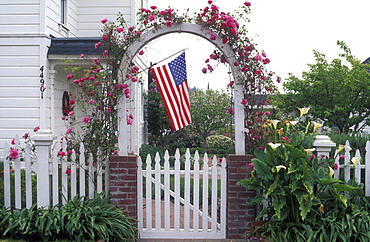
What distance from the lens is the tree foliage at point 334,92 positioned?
1267cm

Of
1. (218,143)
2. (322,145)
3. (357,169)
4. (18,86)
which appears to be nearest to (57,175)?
(322,145)

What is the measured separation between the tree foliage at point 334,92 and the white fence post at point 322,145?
7624mm

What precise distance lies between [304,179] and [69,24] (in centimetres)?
792

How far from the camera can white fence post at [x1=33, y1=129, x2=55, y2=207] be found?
15.6 feet

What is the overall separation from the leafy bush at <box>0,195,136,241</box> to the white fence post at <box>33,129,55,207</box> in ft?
0.52

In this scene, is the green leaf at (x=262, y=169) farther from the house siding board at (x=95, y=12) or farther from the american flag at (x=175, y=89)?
the house siding board at (x=95, y=12)

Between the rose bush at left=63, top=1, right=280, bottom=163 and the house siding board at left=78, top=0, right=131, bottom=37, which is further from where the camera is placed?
the house siding board at left=78, top=0, right=131, bottom=37

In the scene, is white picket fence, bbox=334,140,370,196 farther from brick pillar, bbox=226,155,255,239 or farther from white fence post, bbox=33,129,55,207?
white fence post, bbox=33,129,55,207

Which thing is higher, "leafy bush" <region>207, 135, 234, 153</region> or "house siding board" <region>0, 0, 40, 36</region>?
"house siding board" <region>0, 0, 40, 36</region>

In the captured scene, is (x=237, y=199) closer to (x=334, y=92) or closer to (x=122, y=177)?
(x=122, y=177)

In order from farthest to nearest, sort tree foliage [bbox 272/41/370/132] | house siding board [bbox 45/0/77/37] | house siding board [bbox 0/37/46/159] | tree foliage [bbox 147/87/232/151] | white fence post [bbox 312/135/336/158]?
→ 1. tree foliage [bbox 147/87/232/151]
2. tree foliage [bbox 272/41/370/132]
3. house siding board [bbox 45/0/77/37]
4. house siding board [bbox 0/37/46/159]
5. white fence post [bbox 312/135/336/158]

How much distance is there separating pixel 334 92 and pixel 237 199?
373 inches

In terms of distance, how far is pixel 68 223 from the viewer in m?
4.32

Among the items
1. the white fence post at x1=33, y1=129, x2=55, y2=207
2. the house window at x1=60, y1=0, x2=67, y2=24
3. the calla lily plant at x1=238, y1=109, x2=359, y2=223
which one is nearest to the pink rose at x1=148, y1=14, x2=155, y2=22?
the white fence post at x1=33, y1=129, x2=55, y2=207
